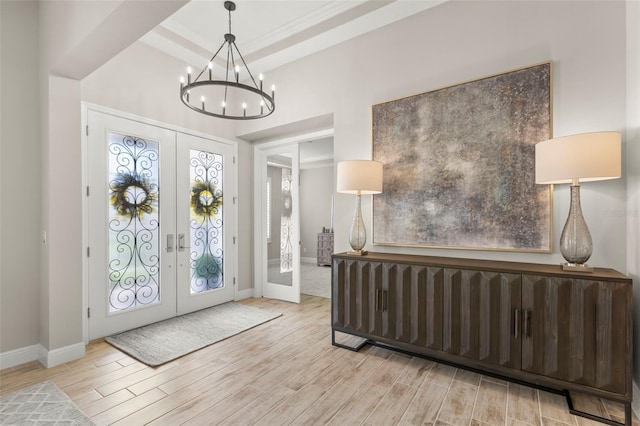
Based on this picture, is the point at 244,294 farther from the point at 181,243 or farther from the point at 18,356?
the point at 18,356

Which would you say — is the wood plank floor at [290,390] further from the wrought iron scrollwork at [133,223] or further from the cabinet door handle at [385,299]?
the wrought iron scrollwork at [133,223]

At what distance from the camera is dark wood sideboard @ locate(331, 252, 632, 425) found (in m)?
1.93

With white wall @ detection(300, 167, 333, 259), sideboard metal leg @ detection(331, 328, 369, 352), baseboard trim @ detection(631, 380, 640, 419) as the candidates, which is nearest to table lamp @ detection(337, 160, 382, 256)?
sideboard metal leg @ detection(331, 328, 369, 352)

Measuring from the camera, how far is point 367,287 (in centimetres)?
293

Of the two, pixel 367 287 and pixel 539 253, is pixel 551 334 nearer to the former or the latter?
pixel 539 253

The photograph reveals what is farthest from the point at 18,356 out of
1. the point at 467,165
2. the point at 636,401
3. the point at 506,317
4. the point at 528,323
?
the point at 636,401

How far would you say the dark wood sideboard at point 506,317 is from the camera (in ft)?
6.34

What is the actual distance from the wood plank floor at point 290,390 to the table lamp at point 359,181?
1.14m

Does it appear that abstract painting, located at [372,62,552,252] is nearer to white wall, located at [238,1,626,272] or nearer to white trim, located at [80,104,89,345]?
white wall, located at [238,1,626,272]

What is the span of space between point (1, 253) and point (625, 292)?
15.8 ft

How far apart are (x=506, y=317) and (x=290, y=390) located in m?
1.73

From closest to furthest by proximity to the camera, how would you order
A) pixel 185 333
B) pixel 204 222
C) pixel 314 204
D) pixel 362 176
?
pixel 362 176, pixel 185 333, pixel 204 222, pixel 314 204

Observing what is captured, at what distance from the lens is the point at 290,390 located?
2.31 m

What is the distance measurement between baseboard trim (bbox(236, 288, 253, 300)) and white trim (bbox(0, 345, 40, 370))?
7.83 ft
